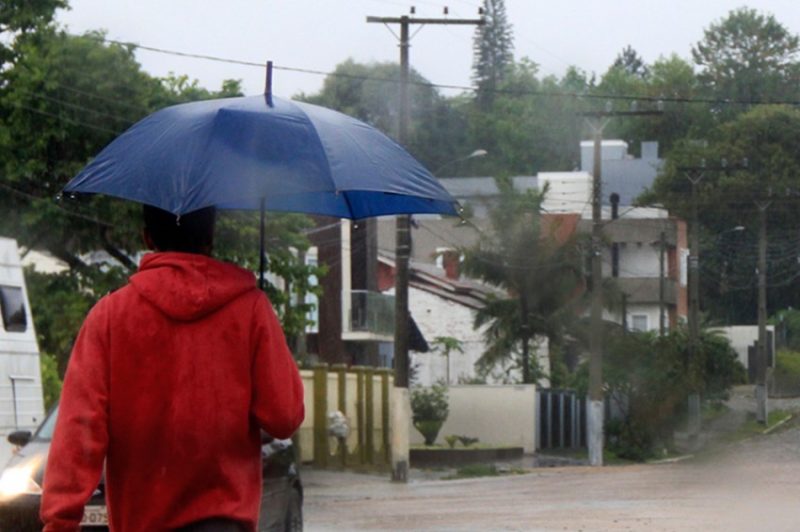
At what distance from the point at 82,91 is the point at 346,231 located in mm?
19006

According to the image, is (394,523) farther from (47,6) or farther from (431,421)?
(431,421)

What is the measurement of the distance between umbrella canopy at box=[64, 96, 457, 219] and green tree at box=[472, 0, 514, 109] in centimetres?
11580

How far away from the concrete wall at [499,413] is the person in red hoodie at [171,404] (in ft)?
138

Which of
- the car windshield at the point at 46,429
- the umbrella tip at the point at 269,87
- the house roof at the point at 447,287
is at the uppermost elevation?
the house roof at the point at 447,287

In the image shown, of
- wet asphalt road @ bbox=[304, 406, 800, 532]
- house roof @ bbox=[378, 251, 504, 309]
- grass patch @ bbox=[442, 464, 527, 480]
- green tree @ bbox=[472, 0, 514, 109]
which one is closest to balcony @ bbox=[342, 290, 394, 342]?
house roof @ bbox=[378, 251, 504, 309]

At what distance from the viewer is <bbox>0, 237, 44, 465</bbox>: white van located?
16734 millimetres

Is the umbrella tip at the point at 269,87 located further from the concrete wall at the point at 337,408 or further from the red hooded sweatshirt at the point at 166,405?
the concrete wall at the point at 337,408

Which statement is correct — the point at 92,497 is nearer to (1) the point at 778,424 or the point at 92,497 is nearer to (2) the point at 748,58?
(1) the point at 778,424

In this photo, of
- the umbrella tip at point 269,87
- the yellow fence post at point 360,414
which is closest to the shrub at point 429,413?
the yellow fence post at point 360,414

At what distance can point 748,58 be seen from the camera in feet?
281

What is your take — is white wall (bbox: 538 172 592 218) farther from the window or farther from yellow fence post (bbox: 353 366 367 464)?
yellow fence post (bbox: 353 366 367 464)

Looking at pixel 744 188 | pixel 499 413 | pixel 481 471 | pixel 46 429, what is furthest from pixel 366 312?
pixel 46 429

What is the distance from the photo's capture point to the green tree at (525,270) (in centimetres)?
5225

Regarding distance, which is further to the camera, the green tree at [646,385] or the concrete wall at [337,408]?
the green tree at [646,385]
